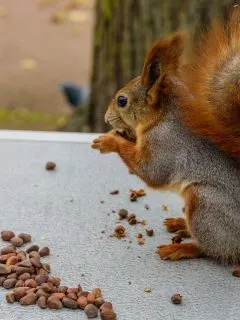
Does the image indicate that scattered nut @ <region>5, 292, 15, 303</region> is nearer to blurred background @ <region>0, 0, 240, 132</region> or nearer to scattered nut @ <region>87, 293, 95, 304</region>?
scattered nut @ <region>87, 293, 95, 304</region>

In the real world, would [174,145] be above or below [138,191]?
above

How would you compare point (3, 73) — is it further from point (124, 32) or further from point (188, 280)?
point (188, 280)

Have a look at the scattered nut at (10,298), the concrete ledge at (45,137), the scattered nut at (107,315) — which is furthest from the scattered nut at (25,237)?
the concrete ledge at (45,137)

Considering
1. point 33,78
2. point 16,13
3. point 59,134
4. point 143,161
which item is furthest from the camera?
point 16,13

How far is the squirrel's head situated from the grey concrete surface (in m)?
0.22

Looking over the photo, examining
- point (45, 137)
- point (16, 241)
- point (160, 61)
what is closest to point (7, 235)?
point (16, 241)

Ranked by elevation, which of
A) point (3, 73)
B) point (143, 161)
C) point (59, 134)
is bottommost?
point (3, 73)

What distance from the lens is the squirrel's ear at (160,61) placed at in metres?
1.65

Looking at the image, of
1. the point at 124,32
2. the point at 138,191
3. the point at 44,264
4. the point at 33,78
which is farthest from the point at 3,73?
the point at 44,264

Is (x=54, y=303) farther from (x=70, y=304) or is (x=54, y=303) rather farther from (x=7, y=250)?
(x=7, y=250)

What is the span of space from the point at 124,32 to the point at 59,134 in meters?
0.77

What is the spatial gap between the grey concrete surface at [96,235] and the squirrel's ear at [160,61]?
1.04 ft

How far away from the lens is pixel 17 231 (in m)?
1.76

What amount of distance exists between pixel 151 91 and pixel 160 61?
0.07 meters
